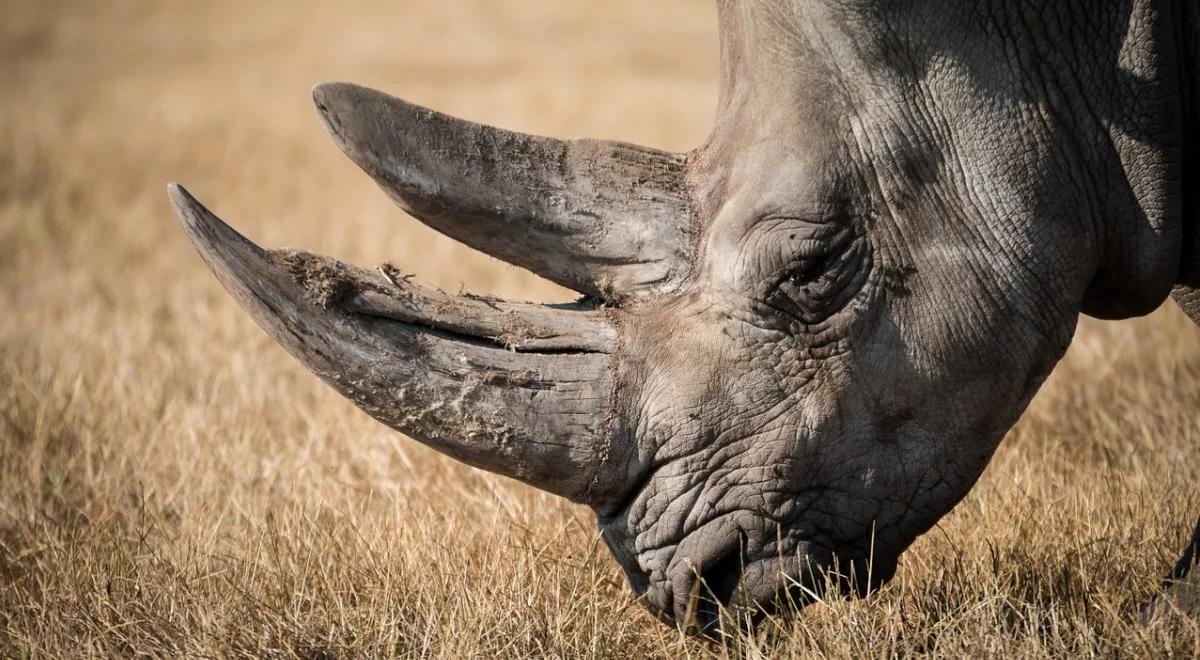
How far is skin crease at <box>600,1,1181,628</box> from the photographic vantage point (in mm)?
2734

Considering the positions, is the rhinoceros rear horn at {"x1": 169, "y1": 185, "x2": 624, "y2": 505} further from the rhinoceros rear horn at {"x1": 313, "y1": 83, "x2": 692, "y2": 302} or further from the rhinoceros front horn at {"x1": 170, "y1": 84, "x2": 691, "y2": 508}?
the rhinoceros rear horn at {"x1": 313, "y1": 83, "x2": 692, "y2": 302}

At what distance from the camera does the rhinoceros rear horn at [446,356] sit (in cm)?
263

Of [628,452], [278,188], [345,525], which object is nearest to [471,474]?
[345,525]

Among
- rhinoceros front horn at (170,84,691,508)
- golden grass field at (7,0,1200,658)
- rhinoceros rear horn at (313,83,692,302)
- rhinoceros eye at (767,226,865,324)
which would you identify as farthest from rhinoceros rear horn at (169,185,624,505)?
golden grass field at (7,0,1200,658)

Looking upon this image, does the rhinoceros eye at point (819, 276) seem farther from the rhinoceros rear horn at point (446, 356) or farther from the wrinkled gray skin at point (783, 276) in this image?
the rhinoceros rear horn at point (446, 356)

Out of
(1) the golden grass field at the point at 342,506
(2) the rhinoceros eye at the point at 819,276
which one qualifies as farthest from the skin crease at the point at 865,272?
(1) the golden grass field at the point at 342,506

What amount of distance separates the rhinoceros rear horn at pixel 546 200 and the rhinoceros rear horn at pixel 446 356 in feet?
0.40

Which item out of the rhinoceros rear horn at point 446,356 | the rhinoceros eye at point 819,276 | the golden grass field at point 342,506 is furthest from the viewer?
the golden grass field at point 342,506

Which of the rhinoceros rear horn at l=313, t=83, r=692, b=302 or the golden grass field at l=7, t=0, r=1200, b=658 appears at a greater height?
the rhinoceros rear horn at l=313, t=83, r=692, b=302

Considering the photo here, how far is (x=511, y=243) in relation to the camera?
9.18ft

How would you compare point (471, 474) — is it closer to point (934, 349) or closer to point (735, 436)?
point (735, 436)

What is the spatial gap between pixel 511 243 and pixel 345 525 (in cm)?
127

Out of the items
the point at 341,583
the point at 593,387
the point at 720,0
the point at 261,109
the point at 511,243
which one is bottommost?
the point at 341,583

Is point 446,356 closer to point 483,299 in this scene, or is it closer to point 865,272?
point 483,299
